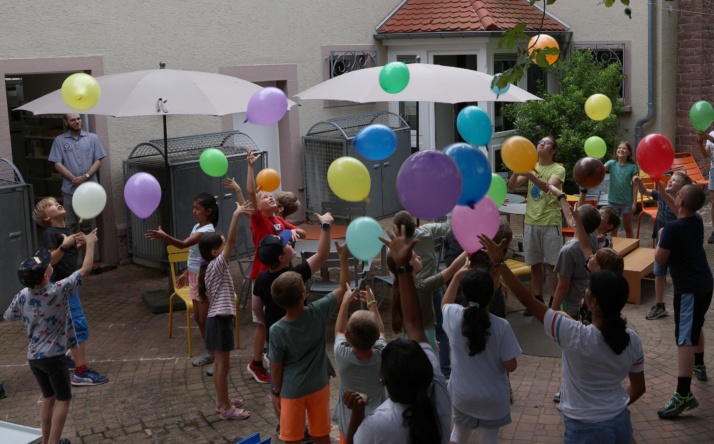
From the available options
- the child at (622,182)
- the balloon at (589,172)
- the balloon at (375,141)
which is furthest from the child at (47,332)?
the child at (622,182)

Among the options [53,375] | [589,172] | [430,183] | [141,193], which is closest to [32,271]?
[53,375]

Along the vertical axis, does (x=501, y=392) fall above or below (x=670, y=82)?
below

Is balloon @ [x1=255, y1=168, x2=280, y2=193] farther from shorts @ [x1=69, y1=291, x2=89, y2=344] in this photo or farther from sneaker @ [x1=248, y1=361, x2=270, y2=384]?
shorts @ [x1=69, y1=291, x2=89, y2=344]

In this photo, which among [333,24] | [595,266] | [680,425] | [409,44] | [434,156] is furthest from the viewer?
[409,44]

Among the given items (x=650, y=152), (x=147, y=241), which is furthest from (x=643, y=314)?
(x=147, y=241)

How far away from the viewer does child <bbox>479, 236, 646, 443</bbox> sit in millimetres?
4367

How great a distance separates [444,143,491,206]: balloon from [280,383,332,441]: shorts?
4.99 feet

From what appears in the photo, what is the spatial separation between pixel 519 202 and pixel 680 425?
17.8ft

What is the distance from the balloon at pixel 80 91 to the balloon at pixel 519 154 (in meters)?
3.61

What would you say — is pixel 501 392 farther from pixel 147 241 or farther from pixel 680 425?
pixel 147 241

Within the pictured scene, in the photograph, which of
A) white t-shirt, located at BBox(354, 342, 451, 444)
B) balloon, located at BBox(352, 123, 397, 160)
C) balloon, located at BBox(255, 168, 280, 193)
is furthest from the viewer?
balloon, located at BBox(255, 168, 280, 193)

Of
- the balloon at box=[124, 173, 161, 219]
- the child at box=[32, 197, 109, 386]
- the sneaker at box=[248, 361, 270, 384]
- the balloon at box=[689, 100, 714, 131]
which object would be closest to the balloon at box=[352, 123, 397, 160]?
the balloon at box=[124, 173, 161, 219]

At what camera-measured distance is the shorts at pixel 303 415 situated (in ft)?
17.3

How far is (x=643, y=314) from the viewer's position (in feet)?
29.5
